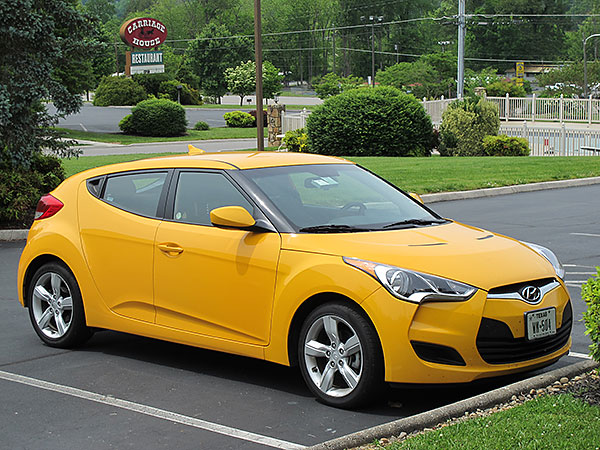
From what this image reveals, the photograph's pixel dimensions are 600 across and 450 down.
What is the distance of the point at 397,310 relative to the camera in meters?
5.20

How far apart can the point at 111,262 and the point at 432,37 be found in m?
138

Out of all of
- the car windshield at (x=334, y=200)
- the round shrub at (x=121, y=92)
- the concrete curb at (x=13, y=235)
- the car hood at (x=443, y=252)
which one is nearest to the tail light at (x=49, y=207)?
the car windshield at (x=334, y=200)

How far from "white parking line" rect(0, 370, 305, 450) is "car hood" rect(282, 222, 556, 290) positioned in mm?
1268

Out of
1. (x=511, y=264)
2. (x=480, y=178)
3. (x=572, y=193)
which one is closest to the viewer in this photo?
(x=511, y=264)

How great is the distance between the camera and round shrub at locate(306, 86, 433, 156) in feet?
94.5

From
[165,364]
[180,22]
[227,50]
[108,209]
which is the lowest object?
[165,364]

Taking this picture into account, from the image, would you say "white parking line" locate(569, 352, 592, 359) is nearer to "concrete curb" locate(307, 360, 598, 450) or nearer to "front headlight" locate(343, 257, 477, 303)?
"concrete curb" locate(307, 360, 598, 450)

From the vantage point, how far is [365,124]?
2891 centimetres

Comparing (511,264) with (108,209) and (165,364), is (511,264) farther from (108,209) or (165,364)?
(108,209)

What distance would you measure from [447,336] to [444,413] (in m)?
0.46

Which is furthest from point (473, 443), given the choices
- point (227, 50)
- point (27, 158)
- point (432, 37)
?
point (432, 37)

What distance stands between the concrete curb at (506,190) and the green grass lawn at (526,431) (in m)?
13.0

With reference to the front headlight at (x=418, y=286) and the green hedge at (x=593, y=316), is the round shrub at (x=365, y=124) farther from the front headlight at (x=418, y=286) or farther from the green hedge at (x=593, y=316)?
the green hedge at (x=593, y=316)

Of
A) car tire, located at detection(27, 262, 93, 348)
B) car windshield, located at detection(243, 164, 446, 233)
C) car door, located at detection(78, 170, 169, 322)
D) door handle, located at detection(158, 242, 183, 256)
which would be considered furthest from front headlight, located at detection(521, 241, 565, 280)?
car tire, located at detection(27, 262, 93, 348)
